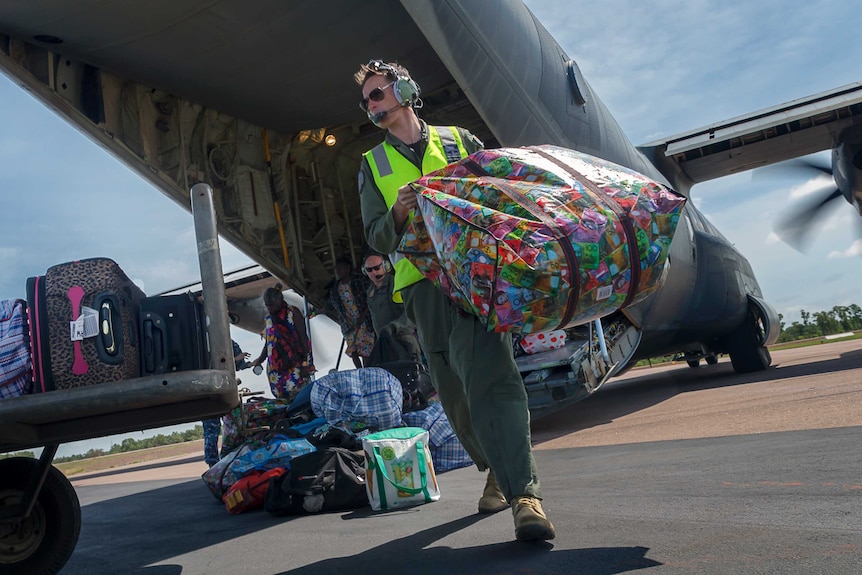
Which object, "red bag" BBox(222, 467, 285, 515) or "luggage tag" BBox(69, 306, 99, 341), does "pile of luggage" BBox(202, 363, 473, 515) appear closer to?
"red bag" BBox(222, 467, 285, 515)

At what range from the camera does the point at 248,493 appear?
175 inches

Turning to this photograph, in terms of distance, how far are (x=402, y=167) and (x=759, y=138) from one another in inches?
416

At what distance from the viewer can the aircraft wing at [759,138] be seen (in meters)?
10.5

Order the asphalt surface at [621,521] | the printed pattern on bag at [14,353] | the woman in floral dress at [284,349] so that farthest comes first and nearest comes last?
the woman in floral dress at [284,349] → the printed pattern on bag at [14,353] → the asphalt surface at [621,521]

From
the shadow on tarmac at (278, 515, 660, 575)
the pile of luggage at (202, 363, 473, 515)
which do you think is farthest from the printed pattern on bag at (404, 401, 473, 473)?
the shadow on tarmac at (278, 515, 660, 575)

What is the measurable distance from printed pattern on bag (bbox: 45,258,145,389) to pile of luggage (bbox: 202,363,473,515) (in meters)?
1.82

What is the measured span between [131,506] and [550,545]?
516 cm

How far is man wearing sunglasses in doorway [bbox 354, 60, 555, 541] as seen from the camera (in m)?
2.40

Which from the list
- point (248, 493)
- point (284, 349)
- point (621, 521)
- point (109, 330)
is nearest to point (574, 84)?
point (284, 349)

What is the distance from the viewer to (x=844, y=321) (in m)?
44.7

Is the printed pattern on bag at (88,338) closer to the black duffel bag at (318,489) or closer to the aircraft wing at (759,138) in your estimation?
the black duffel bag at (318,489)

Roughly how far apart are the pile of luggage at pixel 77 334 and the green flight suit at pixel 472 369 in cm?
93

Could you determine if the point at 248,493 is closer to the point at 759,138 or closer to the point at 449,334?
the point at 449,334

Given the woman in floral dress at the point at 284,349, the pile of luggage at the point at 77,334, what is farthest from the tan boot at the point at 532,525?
the woman in floral dress at the point at 284,349
